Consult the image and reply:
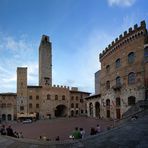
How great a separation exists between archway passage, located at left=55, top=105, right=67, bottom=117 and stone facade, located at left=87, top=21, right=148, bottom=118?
22551mm

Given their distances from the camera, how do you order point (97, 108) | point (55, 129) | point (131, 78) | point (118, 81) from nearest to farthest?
point (55, 129)
point (131, 78)
point (118, 81)
point (97, 108)

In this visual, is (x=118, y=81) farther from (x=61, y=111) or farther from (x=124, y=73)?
(x=61, y=111)

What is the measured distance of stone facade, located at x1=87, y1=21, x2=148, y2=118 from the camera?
28.0 meters

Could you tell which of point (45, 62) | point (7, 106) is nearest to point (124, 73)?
point (45, 62)

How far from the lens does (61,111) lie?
195 feet

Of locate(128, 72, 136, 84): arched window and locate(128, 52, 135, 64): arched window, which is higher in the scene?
locate(128, 52, 135, 64): arched window

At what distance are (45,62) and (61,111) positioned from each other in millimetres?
15720

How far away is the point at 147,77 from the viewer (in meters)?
27.2

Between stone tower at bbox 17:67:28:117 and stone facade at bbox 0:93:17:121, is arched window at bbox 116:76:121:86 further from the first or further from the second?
stone facade at bbox 0:93:17:121

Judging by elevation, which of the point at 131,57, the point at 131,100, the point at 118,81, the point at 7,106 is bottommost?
the point at 7,106

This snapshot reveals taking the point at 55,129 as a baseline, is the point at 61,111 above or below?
above

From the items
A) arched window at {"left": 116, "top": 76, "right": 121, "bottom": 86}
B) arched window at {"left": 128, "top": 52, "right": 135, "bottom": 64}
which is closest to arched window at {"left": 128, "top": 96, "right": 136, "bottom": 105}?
arched window at {"left": 116, "top": 76, "right": 121, "bottom": 86}

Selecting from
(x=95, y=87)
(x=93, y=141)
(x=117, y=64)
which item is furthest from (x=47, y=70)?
(x=93, y=141)

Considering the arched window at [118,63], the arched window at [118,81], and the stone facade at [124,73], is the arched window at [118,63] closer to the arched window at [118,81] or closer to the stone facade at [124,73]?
the stone facade at [124,73]
